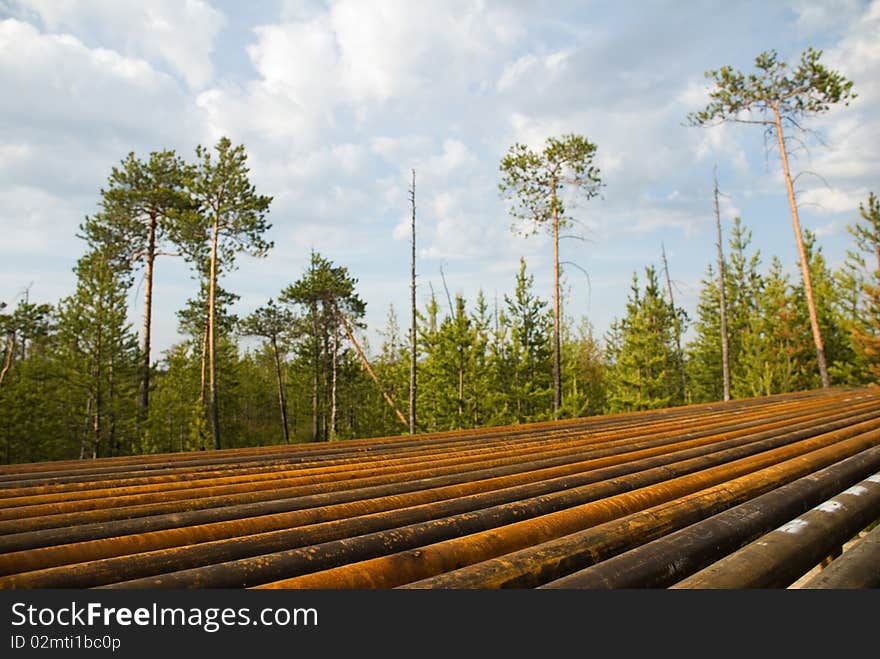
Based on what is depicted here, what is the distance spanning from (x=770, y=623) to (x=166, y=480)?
3857mm

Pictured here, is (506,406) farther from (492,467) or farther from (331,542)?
(331,542)

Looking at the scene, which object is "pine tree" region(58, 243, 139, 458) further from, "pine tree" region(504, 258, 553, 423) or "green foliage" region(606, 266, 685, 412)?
"green foliage" region(606, 266, 685, 412)

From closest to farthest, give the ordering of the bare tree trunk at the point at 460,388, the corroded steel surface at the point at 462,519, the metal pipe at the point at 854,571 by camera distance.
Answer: the metal pipe at the point at 854,571
the corroded steel surface at the point at 462,519
the bare tree trunk at the point at 460,388

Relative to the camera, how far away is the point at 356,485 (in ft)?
11.4

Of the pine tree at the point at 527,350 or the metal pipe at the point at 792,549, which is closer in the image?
the metal pipe at the point at 792,549

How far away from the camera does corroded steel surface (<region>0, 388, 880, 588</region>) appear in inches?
69.3

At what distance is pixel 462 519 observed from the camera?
2.44 m

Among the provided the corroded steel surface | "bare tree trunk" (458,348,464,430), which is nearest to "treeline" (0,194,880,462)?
"bare tree trunk" (458,348,464,430)

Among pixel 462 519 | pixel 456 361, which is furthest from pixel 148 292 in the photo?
pixel 462 519

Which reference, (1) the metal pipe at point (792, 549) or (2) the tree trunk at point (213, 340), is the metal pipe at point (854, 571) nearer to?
(1) the metal pipe at point (792, 549)

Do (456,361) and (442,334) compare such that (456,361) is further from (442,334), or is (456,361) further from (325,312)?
(325,312)

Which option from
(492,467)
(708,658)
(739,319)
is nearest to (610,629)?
(708,658)

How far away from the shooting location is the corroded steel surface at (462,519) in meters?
1.76

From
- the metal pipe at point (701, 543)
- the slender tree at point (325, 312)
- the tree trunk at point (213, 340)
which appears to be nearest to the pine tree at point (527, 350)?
the slender tree at point (325, 312)
